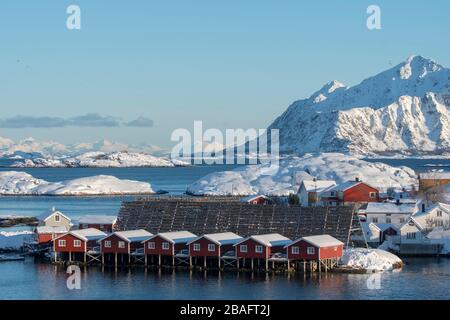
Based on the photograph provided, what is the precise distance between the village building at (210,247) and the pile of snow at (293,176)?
47348 millimetres

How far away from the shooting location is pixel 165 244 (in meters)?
45.6

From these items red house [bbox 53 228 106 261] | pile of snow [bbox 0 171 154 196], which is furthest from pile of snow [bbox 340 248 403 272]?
pile of snow [bbox 0 171 154 196]

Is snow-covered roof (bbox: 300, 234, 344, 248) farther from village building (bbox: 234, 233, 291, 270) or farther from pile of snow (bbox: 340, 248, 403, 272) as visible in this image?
village building (bbox: 234, 233, 291, 270)

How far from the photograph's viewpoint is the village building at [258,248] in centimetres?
4366

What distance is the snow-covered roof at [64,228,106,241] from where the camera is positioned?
156 ft

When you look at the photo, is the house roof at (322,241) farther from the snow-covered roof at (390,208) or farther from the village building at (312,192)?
the village building at (312,192)

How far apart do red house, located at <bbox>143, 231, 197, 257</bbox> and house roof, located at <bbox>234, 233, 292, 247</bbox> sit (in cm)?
317

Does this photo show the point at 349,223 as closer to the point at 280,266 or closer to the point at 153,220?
the point at 280,266

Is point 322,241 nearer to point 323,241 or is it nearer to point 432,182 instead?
point 323,241

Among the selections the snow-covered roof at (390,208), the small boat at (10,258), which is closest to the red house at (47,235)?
the small boat at (10,258)
